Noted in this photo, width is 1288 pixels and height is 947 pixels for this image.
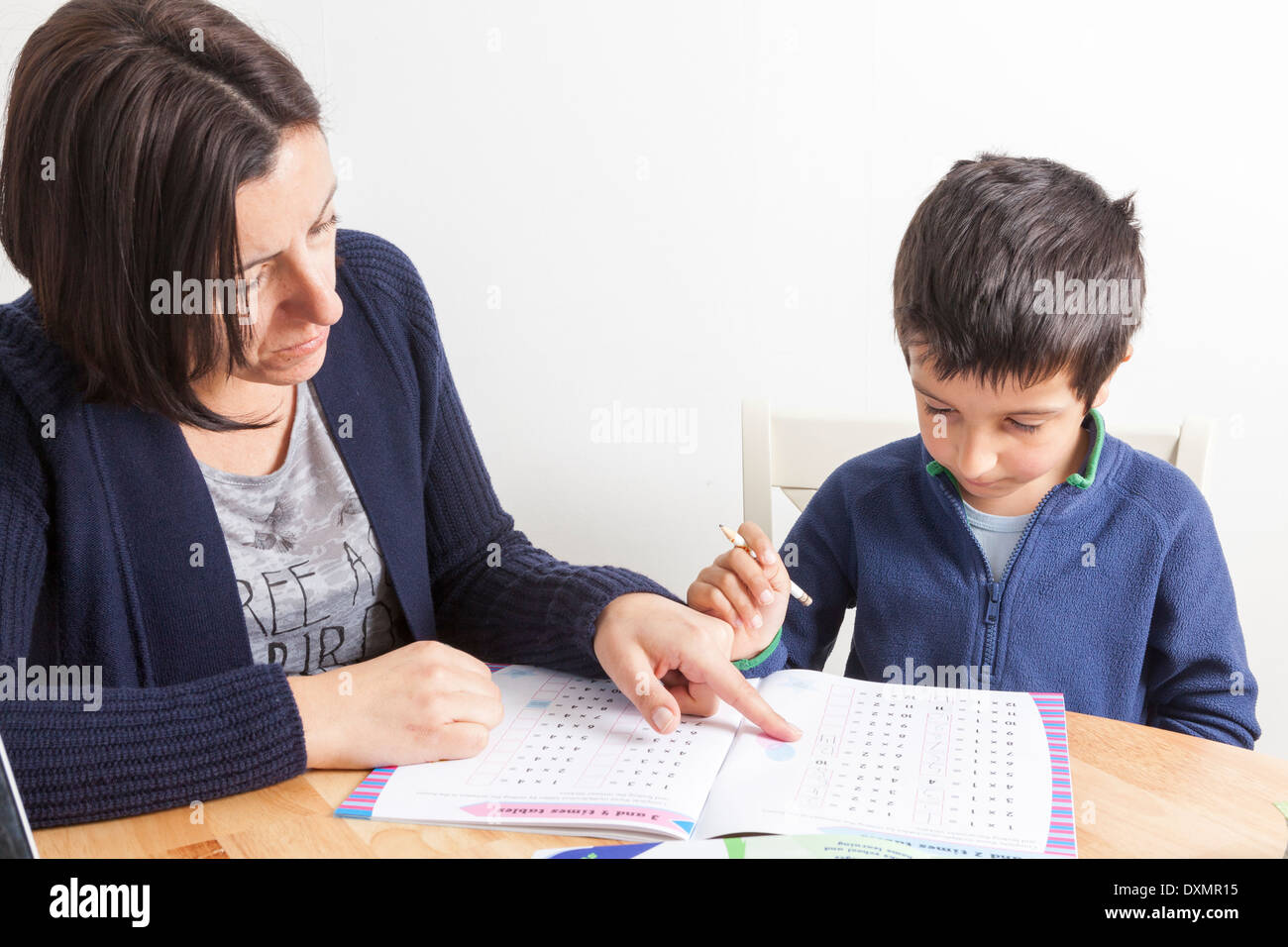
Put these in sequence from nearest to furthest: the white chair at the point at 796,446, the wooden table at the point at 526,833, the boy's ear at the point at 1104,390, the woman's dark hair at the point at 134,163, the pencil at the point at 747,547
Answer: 1. the wooden table at the point at 526,833
2. the woman's dark hair at the point at 134,163
3. the pencil at the point at 747,547
4. the boy's ear at the point at 1104,390
5. the white chair at the point at 796,446

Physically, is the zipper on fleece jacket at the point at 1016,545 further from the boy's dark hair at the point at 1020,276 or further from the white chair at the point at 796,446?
the white chair at the point at 796,446

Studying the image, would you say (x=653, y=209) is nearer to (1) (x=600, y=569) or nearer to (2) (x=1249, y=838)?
(1) (x=600, y=569)

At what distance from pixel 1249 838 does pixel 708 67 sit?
4.47 ft

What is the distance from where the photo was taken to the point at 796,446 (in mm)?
1406

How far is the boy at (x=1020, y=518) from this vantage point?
1.03 meters

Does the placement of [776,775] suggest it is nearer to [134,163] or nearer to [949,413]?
[949,413]

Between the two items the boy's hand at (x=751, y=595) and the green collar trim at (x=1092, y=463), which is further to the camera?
the green collar trim at (x=1092, y=463)

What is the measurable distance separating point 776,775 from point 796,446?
0.66 m

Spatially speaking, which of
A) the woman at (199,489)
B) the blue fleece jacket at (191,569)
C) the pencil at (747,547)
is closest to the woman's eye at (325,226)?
the woman at (199,489)

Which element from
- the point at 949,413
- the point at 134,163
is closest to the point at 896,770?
the point at 949,413

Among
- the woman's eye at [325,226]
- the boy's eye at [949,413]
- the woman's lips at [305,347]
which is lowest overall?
the boy's eye at [949,413]

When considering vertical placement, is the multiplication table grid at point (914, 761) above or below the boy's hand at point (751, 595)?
below

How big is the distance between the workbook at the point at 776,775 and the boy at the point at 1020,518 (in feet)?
0.49
